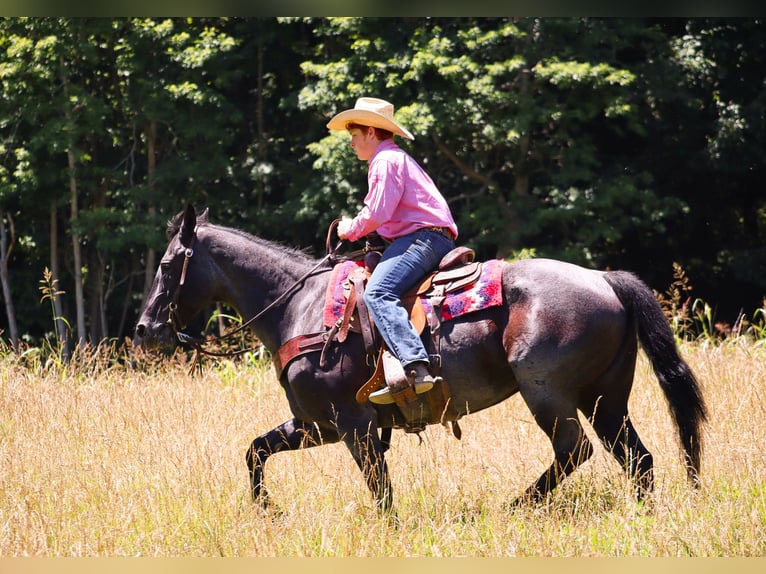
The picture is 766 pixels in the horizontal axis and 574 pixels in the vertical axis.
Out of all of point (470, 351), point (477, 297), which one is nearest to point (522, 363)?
point (470, 351)

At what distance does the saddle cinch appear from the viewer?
5461 millimetres

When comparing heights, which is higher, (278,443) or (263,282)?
(263,282)

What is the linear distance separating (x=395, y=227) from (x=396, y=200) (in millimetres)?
218

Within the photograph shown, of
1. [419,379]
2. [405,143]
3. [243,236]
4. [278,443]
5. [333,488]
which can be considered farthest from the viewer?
[405,143]

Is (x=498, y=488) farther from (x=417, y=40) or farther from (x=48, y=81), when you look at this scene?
(x=48, y=81)

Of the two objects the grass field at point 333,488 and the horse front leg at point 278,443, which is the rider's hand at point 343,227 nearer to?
the horse front leg at point 278,443

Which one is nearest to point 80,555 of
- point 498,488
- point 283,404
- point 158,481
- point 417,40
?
point 158,481

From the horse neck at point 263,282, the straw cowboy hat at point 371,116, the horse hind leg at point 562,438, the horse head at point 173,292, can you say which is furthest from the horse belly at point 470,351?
the horse head at point 173,292

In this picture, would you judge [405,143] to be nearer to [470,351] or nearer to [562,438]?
[470,351]

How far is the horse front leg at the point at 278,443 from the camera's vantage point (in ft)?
18.7

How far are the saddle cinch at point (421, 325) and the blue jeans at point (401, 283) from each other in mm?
78

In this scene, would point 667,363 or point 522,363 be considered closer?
point 522,363

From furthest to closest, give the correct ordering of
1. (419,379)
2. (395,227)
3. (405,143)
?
1. (405,143)
2. (395,227)
3. (419,379)

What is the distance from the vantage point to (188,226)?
601 centimetres
